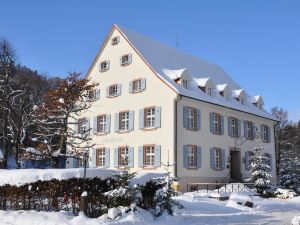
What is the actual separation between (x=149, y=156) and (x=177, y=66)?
8.20 metres

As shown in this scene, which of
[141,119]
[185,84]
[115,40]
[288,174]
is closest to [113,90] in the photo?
[115,40]

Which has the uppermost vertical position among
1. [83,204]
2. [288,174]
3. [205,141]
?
[205,141]

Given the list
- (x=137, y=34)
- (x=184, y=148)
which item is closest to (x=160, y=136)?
(x=184, y=148)

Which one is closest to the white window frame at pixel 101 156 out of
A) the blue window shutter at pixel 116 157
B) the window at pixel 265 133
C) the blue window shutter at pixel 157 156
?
the blue window shutter at pixel 116 157

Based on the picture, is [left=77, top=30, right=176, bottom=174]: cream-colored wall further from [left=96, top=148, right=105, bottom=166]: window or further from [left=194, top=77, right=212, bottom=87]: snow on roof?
[left=194, top=77, right=212, bottom=87]: snow on roof

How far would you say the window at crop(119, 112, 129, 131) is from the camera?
98.4 feet

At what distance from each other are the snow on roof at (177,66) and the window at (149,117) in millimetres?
2504

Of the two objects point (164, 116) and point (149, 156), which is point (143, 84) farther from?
point (149, 156)

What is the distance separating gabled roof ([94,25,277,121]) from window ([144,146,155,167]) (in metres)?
4.52

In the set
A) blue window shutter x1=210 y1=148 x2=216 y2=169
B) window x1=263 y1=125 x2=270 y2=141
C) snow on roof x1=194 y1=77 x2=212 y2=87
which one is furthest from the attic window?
window x1=263 y1=125 x2=270 y2=141

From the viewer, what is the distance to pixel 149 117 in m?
28.4

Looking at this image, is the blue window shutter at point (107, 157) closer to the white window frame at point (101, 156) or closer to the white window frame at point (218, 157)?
the white window frame at point (101, 156)

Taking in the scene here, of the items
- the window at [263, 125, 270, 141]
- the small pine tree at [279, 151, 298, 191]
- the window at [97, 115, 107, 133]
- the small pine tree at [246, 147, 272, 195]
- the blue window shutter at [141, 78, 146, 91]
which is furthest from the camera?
the window at [263, 125, 270, 141]

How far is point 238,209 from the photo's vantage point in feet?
56.6
